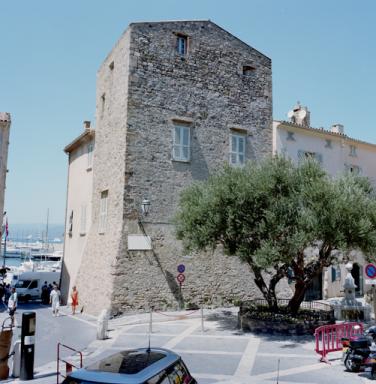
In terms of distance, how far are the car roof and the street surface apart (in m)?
3.70

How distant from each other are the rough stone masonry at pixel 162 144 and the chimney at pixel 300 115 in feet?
13.0

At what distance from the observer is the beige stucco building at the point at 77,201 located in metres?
22.9

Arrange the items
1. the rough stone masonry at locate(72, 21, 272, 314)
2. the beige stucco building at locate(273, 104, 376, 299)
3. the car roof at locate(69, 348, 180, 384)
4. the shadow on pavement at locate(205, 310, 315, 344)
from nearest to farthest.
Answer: the car roof at locate(69, 348, 180, 384) < the shadow on pavement at locate(205, 310, 315, 344) < the rough stone masonry at locate(72, 21, 272, 314) < the beige stucco building at locate(273, 104, 376, 299)

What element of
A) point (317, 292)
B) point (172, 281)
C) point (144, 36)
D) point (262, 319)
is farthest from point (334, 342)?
point (144, 36)

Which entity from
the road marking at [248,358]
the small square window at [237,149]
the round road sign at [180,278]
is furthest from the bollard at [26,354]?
the small square window at [237,149]

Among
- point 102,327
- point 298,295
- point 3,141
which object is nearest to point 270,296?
point 298,295

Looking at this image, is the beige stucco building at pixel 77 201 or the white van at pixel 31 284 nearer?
the beige stucco building at pixel 77 201

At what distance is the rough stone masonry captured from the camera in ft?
58.6

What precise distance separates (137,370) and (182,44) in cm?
1850

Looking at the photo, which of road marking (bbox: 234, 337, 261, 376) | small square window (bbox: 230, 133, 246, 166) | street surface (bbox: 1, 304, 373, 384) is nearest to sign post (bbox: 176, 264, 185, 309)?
street surface (bbox: 1, 304, 373, 384)

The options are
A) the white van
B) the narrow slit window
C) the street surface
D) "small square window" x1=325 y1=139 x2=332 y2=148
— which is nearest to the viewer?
the street surface

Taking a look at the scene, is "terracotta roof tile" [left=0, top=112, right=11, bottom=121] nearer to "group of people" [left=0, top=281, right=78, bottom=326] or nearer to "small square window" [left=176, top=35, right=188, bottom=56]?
"group of people" [left=0, top=281, right=78, bottom=326]

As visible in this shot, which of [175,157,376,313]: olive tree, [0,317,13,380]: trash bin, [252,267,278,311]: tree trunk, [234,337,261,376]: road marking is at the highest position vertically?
[175,157,376,313]: olive tree

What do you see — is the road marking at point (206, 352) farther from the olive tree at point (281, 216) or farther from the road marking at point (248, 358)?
the olive tree at point (281, 216)
